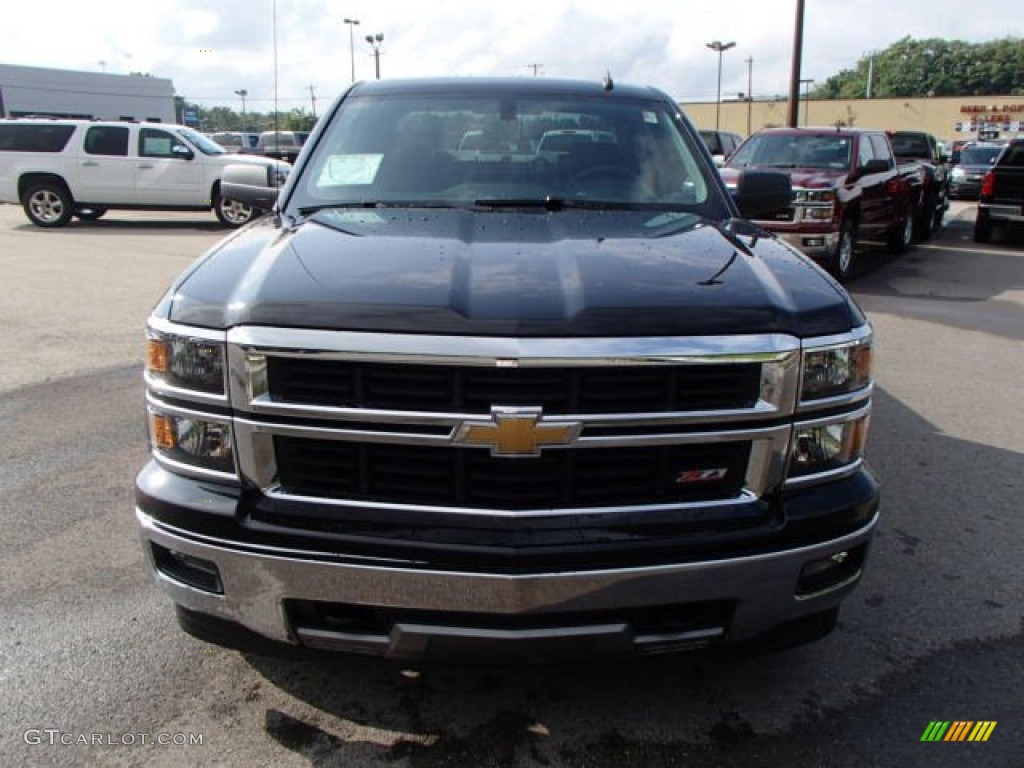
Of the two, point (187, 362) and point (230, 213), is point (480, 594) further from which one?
point (230, 213)

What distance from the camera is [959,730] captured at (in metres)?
2.60

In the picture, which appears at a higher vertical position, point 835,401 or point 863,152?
point 863,152

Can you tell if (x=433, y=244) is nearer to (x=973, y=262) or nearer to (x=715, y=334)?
(x=715, y=334)

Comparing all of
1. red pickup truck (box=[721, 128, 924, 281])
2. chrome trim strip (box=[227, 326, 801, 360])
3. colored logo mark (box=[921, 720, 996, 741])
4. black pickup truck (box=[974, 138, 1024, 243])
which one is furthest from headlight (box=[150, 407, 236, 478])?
black pickup truck (box=[974, 138, 1024, 243])

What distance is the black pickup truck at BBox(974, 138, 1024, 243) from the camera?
14914mm

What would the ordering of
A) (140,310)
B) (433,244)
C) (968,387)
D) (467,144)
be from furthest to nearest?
(140,310)
(968,387)
(467,144)
(433,244)

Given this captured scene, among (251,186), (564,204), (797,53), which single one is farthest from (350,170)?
(797,53)

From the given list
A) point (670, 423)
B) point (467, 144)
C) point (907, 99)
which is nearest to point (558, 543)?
point (670, 423)

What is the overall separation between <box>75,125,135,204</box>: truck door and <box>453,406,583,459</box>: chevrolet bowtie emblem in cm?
1695

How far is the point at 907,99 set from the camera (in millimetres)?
69375

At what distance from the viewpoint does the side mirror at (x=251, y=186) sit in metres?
4.05

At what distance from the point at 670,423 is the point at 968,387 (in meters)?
5.35

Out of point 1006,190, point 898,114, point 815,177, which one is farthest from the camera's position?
point 898,114

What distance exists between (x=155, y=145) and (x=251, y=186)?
47.5 ft
